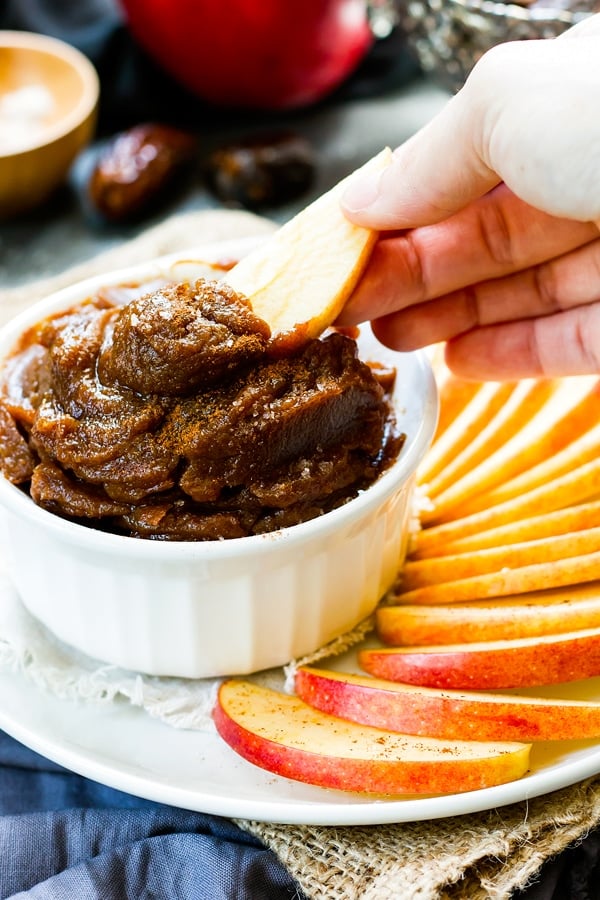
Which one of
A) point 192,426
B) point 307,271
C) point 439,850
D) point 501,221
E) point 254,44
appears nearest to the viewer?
point 439,850

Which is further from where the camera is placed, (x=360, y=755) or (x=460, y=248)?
(x=460, y=248)

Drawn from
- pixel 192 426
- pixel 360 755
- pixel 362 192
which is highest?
pixel 362 192

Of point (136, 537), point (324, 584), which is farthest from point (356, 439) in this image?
point (136, 537)

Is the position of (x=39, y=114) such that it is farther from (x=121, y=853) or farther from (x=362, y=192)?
(x=121, y=853)

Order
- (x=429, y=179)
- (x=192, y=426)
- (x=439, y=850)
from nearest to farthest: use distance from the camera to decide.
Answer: (x=439, y=850) → (x=192, y=426) → (x=429, y=179)

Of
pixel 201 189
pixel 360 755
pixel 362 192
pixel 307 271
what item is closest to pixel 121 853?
pixel 360 755

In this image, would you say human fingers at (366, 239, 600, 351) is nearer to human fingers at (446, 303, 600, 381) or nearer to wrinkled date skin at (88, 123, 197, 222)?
human fingers at (446, 303, 600, 381)

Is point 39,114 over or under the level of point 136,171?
over

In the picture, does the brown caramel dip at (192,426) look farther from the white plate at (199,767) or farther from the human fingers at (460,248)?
the white plate at (199,767)
